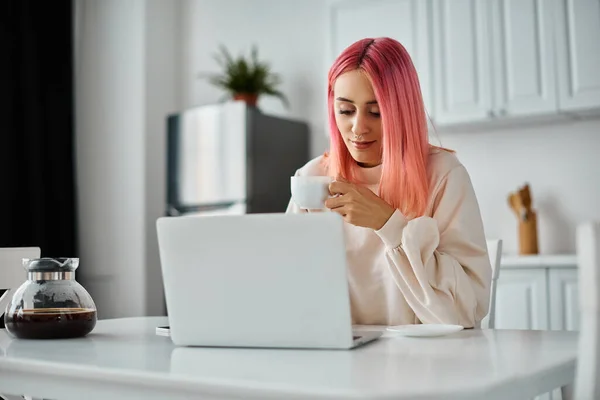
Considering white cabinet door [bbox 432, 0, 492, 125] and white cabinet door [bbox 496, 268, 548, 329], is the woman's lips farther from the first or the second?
white cabinet door [bbox 432, 0, 492, 125]

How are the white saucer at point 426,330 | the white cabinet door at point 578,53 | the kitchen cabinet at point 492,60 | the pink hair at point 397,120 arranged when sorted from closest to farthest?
the white saucer at point 426,330 < the pink hair at point 397,120 < the white cabinet door at point 578,53 < the kitchen cabinet at point 492,60

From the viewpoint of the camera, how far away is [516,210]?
351cm

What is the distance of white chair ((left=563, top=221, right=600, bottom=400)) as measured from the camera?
0.74m

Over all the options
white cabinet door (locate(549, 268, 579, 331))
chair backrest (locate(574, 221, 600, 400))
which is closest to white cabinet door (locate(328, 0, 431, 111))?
white cabinet door (locate(549, 268, 579, 331))

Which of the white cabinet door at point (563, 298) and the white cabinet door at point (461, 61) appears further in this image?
the white cabinet door at point (461, 61)

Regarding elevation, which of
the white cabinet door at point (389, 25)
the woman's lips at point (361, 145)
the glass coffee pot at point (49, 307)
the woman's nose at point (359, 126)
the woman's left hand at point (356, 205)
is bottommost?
the glass coffee pot at point (49, 307)

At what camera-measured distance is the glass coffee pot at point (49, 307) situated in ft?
4.15

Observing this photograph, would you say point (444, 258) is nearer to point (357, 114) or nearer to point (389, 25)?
point (357, 114)

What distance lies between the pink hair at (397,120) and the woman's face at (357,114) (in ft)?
0.07

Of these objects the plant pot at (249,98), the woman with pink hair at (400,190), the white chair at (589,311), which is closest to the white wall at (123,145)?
the plant pot at (249,98)

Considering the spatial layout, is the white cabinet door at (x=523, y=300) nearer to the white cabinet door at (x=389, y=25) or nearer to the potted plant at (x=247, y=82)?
the white cabinet door at (x=389, y=25)

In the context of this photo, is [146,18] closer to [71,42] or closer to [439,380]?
[71,42]

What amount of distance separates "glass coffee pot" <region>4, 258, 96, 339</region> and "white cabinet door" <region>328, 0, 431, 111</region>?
2.48 metres

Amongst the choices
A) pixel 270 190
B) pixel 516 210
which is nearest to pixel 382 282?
pixel 516 210
